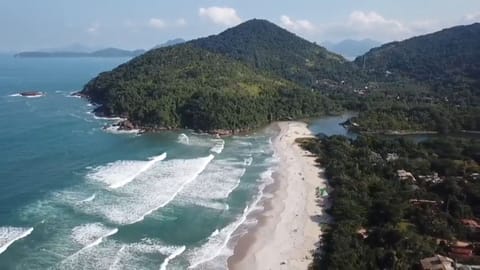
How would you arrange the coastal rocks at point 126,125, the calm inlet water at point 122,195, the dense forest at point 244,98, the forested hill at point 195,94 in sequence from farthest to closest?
the dense forest at point 244,98, the forested hill at point 195,94, the coastal rocks at point 126,125, the calm inlet water at point 122,195

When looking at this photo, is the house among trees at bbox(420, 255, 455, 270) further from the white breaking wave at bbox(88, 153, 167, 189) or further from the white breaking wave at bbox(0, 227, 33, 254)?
the white breaking wave at bbox(88, 153, 167, 189)

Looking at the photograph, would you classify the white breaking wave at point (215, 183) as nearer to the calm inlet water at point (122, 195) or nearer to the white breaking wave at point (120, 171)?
the calm inlet water at point (122, 195)

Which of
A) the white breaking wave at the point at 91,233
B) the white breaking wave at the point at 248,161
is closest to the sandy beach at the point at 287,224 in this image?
the white breaking wave at the point at 248,161

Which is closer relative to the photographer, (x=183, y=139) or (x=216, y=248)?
(x=216, y=248)

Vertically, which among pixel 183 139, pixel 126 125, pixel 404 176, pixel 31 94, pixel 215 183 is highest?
pixel 31 94

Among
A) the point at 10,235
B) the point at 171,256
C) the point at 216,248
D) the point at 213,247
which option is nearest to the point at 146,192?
the point at 213,247

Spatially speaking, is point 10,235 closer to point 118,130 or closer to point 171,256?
point 171,256
